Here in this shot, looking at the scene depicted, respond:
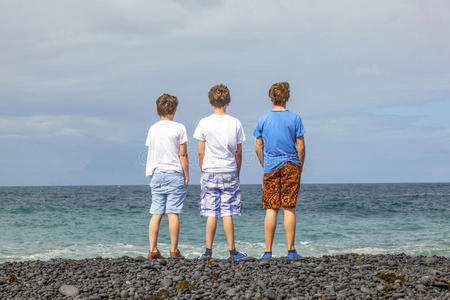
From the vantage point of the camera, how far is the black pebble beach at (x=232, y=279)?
4418 millimetres

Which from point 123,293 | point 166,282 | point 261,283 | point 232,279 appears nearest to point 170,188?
point 166,282

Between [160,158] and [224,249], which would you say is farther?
[224,249]

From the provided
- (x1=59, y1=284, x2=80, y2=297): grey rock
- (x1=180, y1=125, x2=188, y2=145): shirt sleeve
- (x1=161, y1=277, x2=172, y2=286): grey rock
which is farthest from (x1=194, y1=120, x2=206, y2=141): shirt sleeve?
(x1=59, y1=284, x2=80, y2=297): grey rock

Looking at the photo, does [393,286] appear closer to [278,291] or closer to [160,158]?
[278,291]

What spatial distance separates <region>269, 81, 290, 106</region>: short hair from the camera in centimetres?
582

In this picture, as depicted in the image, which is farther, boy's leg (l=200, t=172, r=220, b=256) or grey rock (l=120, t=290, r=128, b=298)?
boy's leg (l=200, t=172, r=220, b=256)

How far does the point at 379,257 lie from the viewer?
6.08 metres

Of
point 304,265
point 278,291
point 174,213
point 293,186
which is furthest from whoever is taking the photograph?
point 174,213

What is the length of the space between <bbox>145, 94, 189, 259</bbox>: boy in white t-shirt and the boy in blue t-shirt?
1067mm

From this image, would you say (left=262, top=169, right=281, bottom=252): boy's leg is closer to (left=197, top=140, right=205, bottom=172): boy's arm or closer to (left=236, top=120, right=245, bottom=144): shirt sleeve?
(left=236, top=120, right=245, bottom=144): shirt sleeve

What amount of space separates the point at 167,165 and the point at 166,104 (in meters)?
0.82

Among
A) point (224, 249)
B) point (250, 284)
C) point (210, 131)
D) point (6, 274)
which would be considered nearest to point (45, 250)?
point (224, 249)

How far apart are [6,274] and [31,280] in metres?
0.53

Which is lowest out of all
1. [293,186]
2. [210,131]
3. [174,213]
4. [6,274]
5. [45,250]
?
[45,250]
